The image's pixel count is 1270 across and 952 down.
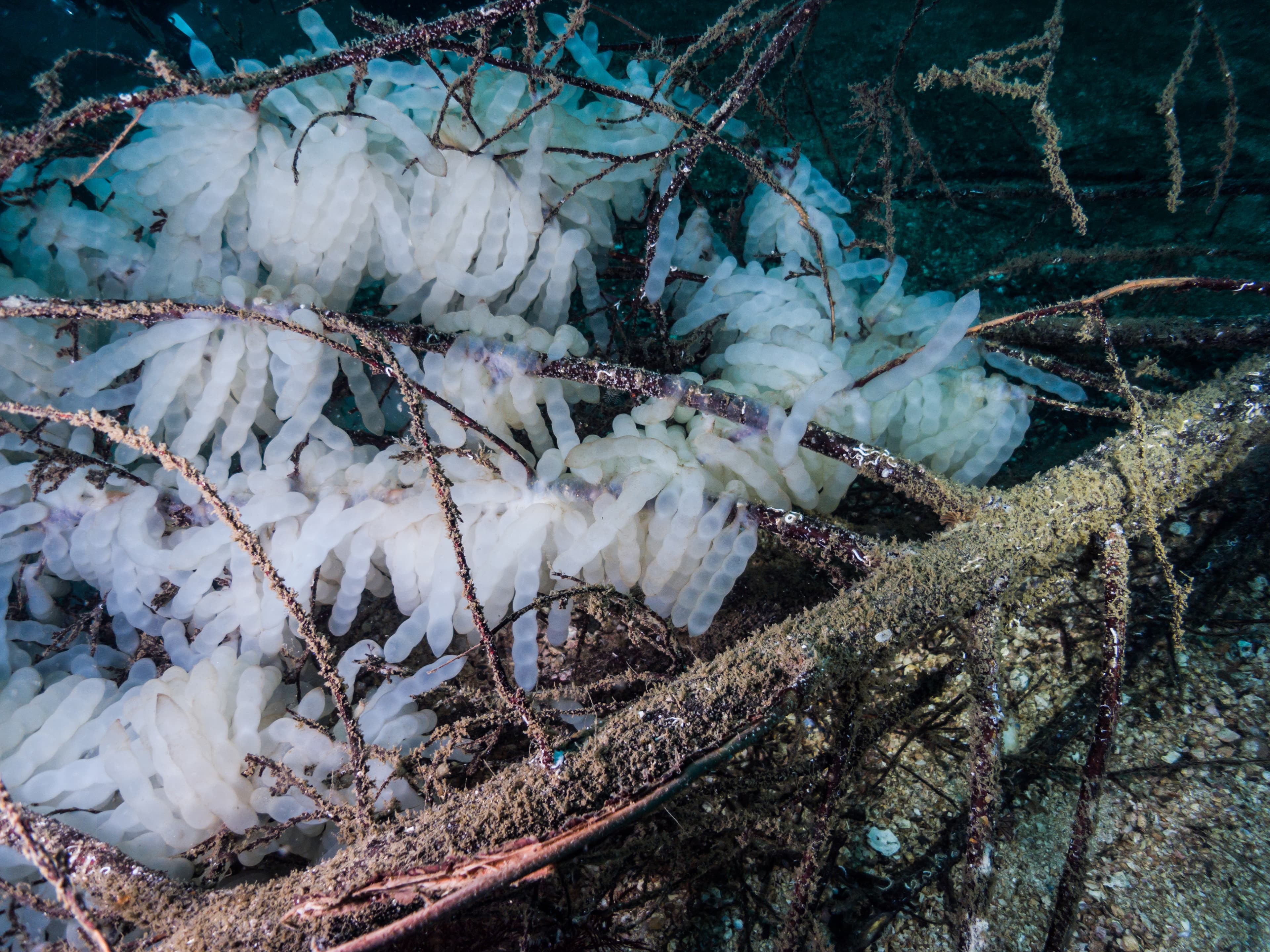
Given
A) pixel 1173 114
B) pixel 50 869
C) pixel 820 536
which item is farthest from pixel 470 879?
pixel 1173 114

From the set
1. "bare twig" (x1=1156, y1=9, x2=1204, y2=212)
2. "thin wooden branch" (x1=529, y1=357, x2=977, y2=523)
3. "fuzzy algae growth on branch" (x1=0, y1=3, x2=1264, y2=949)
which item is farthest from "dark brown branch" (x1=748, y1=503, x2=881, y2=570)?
"bare twig" (x1=1156, y1=9, x2=1204, y2=212)

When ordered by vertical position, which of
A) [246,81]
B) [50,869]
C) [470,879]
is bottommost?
[470,879]

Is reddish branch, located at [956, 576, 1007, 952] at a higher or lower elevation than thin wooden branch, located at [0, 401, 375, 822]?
lower

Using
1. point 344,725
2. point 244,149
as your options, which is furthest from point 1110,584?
point 244,149

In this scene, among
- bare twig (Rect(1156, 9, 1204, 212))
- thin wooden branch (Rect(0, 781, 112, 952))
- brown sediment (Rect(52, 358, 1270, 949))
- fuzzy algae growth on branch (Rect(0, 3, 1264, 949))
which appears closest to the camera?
thin wooden branch (Rect(0, 781, 112, 952))

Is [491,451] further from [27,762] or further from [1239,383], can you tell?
[1239,383]

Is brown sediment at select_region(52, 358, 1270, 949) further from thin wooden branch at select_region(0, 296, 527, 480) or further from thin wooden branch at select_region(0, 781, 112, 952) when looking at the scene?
thin wooden branch at select_region(0, 296, 527, 480)

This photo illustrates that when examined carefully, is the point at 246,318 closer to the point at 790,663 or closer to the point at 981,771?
the point at 790,663

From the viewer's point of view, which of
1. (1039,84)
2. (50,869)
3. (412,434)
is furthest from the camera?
(412,434)

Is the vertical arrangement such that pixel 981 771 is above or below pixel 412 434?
below
